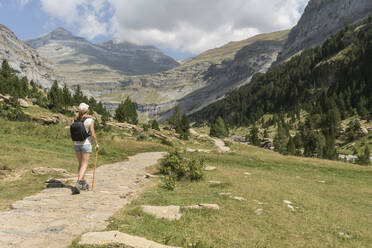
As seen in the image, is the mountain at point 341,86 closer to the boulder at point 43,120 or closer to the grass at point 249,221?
the boulder at point 43,120

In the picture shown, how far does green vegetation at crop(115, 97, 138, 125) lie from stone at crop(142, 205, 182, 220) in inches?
3356

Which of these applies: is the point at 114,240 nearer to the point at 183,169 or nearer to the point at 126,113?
the point at 183,169

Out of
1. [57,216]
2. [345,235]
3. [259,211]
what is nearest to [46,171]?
[57,216]

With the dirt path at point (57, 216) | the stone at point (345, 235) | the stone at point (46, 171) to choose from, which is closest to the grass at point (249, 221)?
the stone at point (345, 235)

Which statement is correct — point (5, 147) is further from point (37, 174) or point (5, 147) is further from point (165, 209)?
point (165, 209)

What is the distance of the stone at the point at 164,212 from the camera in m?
8.07

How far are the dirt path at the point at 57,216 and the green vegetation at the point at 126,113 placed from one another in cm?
8321

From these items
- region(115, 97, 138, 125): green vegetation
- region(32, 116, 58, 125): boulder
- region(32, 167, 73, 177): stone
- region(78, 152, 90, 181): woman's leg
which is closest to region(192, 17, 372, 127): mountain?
region(115, 97, 138, 125): green vegetation

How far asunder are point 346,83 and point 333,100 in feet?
99.0

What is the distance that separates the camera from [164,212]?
826 cm

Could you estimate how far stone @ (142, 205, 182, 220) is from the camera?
807cm

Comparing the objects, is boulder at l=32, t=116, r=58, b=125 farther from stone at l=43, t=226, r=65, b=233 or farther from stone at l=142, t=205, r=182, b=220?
stone at l=43, t=226, r=65, b=233

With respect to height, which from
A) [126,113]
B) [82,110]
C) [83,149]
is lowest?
[83,149]

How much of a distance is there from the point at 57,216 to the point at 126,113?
314 feet
